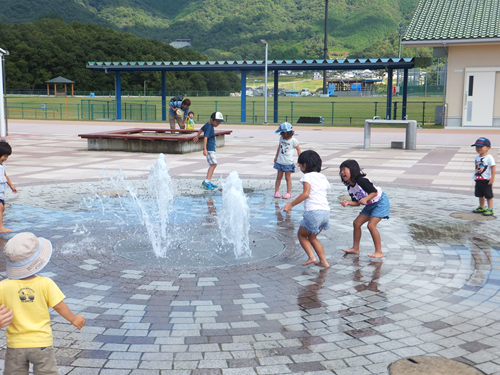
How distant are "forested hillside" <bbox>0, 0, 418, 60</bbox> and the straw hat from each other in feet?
427

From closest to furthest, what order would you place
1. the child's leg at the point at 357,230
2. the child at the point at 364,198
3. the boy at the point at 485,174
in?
the child at the point at 364,198
the child's leg at the point at 357,230
the boy at the point at 485,174

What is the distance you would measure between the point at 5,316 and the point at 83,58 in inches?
3639

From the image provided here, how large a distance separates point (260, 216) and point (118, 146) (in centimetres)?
1072

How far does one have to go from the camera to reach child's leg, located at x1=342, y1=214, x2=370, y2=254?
6207mm

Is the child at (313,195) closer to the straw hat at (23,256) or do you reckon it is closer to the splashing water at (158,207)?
the splashing water at (158,207)

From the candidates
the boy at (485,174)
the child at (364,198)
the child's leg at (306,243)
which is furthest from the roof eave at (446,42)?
the child's leg at (306,243)

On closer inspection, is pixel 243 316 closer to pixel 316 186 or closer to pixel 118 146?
pixel 316 186

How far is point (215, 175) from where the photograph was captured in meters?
12.7

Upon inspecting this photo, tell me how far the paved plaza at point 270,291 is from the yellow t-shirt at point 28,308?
807 mm

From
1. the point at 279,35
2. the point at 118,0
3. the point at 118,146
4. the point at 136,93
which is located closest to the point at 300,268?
the point at 118,146

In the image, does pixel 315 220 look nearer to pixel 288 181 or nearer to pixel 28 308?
pixel 28 308

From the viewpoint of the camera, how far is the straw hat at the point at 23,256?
2809mm

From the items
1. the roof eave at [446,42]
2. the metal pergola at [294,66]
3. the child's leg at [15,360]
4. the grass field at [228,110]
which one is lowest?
the child's leg at [15,360]

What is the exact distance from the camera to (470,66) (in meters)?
26.9
